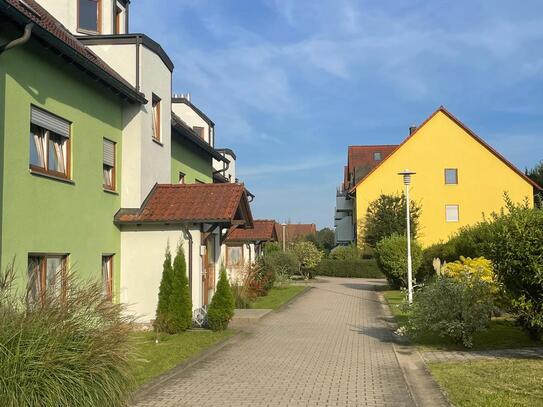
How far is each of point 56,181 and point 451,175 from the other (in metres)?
42.1

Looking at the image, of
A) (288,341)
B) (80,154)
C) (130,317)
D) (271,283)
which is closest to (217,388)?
(130,317)

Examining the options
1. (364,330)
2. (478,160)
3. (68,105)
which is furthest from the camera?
(478,160)

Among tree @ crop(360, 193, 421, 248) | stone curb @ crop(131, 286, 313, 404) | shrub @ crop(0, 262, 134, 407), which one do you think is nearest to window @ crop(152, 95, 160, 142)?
stone curb @ crop(131, 286, 313, 404)

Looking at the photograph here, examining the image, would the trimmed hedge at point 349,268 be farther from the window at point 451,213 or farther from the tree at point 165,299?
the tree at point 165,299

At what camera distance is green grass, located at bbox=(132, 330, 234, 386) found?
941cm

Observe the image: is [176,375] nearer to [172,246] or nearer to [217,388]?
[217,388]

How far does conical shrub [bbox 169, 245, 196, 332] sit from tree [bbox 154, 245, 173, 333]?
8 cm

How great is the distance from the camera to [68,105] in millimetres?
11844

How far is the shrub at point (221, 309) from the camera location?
Result: 14477mm

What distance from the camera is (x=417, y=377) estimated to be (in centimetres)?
932

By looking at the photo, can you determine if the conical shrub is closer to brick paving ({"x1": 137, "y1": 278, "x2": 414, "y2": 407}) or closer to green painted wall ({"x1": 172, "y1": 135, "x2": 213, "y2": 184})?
brick paving ({"x1": 137, "y1": 278, "x2": 414, "y2": 407})

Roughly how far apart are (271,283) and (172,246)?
1562 centimetres

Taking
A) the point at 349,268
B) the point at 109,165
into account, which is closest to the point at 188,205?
the point at 109,165

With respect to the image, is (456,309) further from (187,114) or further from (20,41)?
(187,114)
